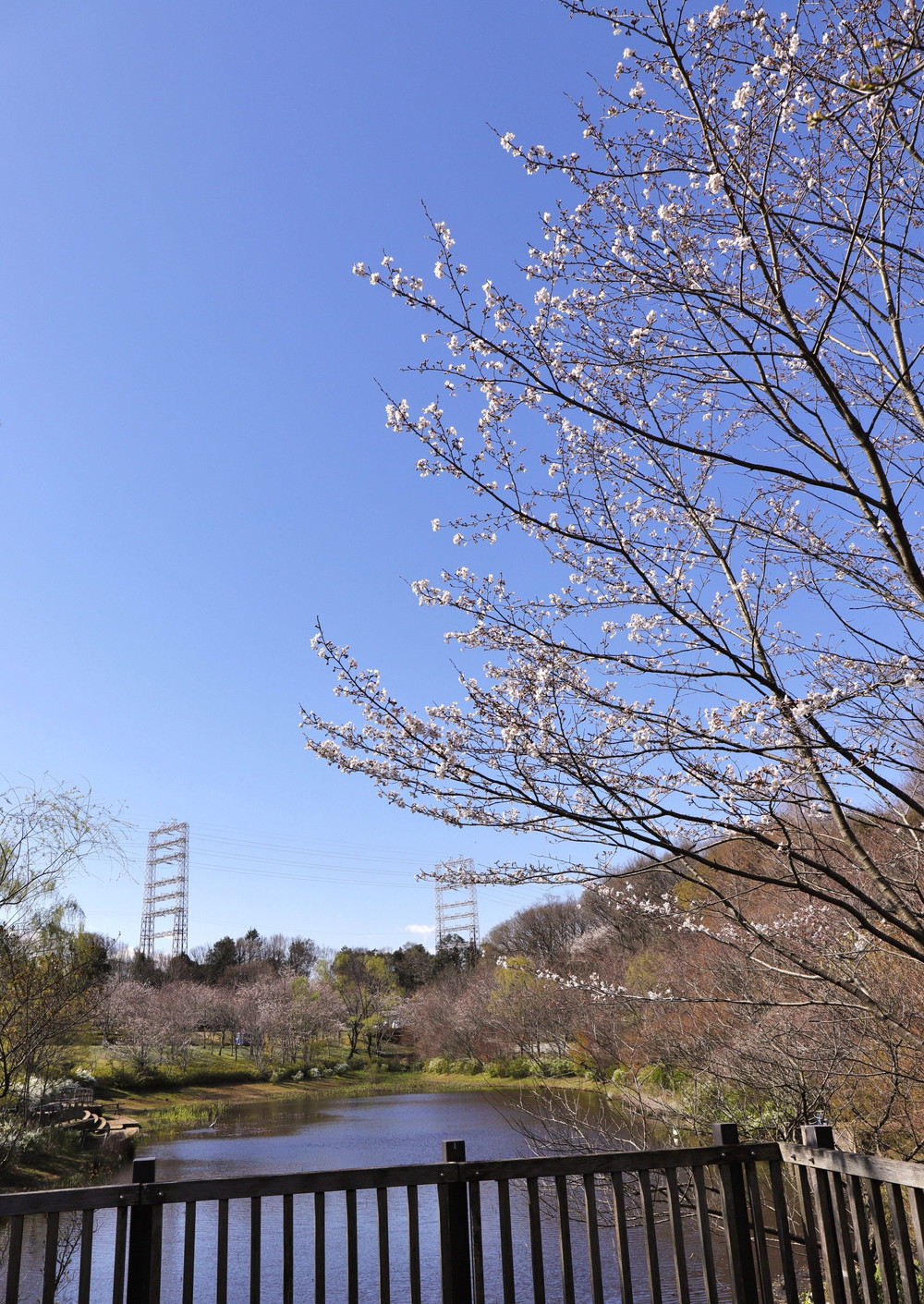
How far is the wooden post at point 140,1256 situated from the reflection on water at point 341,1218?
0.53 metres

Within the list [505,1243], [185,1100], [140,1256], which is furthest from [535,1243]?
[185,1100]

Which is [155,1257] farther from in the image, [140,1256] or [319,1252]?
[319,1252]

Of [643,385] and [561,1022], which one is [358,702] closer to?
[643,385]

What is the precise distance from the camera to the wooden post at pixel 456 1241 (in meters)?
2.75

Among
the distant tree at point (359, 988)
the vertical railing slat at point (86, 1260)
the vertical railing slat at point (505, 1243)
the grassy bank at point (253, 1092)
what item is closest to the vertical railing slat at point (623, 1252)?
the vertical railing slat at point (505, 1243)

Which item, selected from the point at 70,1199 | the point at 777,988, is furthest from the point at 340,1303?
the point at 70,1199

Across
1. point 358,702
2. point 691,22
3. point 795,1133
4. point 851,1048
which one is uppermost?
point 691,22

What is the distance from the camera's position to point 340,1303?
7875 millimetres

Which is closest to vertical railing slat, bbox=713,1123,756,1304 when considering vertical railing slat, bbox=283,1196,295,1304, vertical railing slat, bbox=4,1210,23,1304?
vertical railing slat, bbox=283,1196,295,1304

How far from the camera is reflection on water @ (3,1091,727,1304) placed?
793 cm

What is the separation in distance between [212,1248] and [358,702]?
8.99 metres

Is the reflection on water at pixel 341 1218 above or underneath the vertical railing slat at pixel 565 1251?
underneath

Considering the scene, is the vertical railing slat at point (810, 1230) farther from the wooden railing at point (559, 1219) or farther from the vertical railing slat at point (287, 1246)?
the vertical railing slat at point (287, 1246)

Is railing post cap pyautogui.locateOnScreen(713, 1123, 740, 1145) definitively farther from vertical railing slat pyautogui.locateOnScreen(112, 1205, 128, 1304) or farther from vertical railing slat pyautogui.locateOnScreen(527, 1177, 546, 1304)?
vertical railing slat pyautogui.locateOnScreen(112, 1205, 128, 1304)
